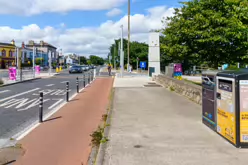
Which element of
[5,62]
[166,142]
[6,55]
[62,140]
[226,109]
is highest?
[6,55]

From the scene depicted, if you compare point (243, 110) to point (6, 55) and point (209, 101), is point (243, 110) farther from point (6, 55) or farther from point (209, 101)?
point (6, 55)

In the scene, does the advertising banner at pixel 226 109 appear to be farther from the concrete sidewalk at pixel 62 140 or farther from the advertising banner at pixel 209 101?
the concrete sidewalk at pixel 62 140

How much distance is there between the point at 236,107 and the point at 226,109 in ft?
1.36

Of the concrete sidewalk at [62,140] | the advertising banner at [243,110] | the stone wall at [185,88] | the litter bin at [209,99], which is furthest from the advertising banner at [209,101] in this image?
the stone wall at [185,88]

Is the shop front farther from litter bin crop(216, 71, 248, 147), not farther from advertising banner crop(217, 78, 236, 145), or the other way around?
litter bin crop(216, 71, 248, 147)

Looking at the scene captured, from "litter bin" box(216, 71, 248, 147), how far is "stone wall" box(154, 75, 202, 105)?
5215mm

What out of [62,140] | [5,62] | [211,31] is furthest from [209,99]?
A: [5,62]

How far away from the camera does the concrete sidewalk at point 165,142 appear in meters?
4.72

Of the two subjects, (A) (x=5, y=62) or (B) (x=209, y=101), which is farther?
(A) (x=5, y=62)

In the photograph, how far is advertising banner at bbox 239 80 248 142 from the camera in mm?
5180

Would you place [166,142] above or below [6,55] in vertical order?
below

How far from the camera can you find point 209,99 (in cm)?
674

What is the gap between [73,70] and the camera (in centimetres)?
4750

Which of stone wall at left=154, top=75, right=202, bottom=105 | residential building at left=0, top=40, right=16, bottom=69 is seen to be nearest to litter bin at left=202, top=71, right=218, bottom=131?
stone wall at left=154, top=75, right=202, bottom=105
